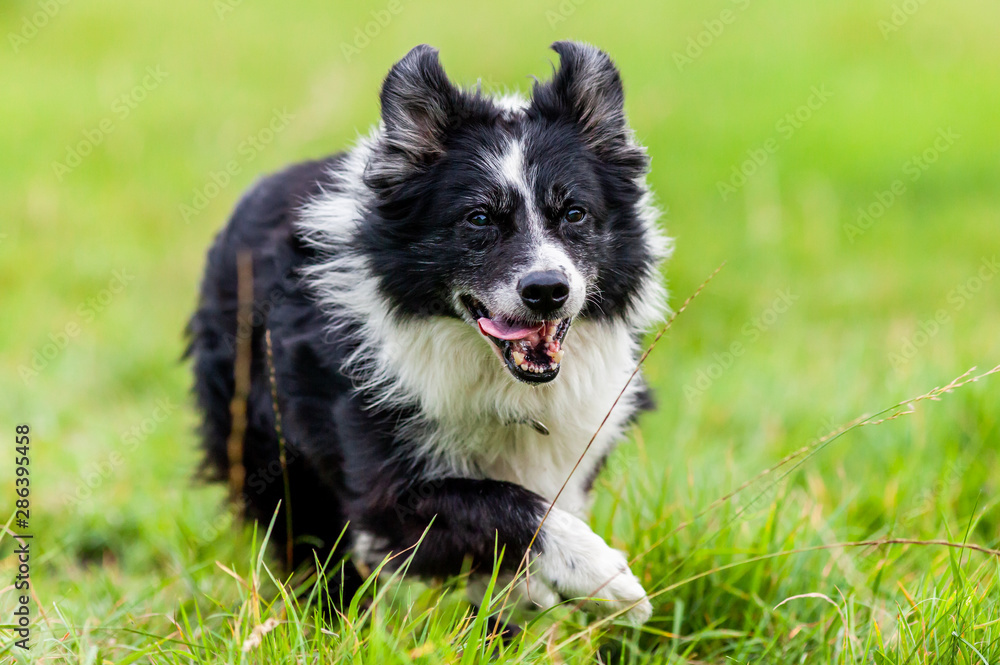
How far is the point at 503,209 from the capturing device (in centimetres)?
349

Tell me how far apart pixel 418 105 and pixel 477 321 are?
825mm

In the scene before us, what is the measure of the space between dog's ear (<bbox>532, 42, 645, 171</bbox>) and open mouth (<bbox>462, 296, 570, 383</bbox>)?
2.74ft

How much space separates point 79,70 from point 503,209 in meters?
9.47

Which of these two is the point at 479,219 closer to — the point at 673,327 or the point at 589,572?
the point at 589,572

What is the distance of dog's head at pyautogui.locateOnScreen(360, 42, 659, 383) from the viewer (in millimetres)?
3398

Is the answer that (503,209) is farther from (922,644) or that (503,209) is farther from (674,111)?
(674,111)

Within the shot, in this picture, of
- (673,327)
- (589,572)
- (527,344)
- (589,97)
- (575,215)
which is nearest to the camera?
(589,572)

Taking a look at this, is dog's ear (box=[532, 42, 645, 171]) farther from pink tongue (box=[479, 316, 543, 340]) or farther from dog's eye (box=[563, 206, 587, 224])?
pink tongue (box=[479, 316, 543, 340])

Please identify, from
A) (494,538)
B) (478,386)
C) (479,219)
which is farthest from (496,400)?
(479,219)

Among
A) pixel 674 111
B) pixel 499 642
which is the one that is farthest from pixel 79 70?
pixel 499 642

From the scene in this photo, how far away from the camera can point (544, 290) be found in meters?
3.25

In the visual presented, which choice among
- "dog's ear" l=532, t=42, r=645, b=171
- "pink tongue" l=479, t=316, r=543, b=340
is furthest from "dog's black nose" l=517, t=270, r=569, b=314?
"dog's ear" l=532, t=42, r=645, b=171

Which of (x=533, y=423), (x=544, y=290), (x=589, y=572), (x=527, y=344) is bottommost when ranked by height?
(x=589, y=572)

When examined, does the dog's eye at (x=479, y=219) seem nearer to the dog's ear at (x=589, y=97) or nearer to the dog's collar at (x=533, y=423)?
the dog's ear at (x=589, y=97)
